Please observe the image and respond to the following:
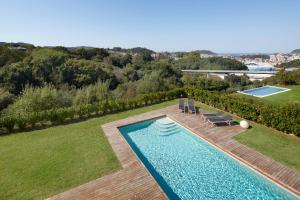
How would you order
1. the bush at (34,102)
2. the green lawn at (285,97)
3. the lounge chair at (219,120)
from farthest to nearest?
1. the green lawn at (285,97)
2. the bush at (34,102)
3. the lounge chair at (219,120)

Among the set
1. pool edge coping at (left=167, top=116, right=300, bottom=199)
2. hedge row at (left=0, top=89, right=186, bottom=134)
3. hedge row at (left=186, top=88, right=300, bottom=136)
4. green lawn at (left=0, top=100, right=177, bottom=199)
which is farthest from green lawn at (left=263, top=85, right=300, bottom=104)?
green lawn at (left=0, top=100, right=177, bottom=199)

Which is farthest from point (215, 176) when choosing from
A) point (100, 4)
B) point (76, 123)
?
point (100, 4)

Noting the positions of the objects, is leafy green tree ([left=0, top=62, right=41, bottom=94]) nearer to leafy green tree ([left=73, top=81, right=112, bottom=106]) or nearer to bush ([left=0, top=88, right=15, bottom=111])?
bush ([left=0, top=88, right=15, bottom=111])

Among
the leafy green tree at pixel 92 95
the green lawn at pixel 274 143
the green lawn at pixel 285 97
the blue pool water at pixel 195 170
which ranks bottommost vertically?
the blue pool water at pixel 195 170

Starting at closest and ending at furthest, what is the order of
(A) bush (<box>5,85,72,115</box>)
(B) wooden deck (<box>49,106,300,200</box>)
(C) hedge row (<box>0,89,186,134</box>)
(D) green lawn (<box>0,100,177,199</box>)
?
(B) wooden deck (<box>49,106,300,200</box>) < (D) green lawn (<box>0,100,177,199</box>) < (C) hedge row (<box>0,89,186,134</box>) < (A) bush (<box>5,85,72,115</box>)

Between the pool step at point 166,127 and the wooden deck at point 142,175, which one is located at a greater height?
the wooden deck at point 142,175

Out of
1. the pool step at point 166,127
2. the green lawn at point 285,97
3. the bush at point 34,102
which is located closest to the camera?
the pool step at point 166,127

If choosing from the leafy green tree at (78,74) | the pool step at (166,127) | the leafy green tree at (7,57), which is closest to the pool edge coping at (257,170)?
the pool step at (166,127)

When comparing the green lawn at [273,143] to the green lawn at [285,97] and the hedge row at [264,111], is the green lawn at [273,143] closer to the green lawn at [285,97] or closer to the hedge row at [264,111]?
the hedge row at [264,111]
